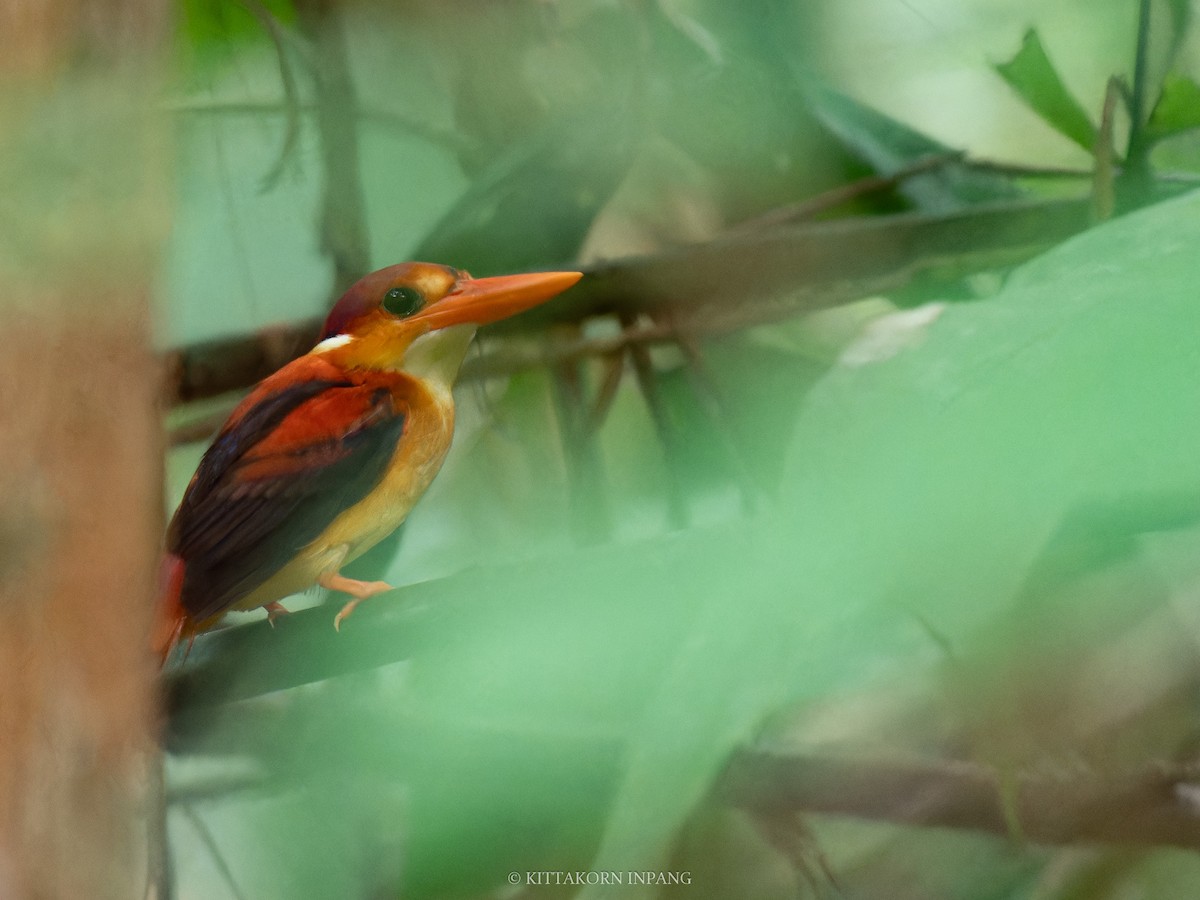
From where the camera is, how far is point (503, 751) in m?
0.74

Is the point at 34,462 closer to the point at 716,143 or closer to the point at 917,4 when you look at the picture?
the point at 716,143

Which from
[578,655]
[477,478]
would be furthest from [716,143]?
[578,655]

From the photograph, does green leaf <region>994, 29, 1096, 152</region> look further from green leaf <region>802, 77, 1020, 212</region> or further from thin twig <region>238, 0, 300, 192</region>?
thin twig <region>238, 0, 300, 192</region>

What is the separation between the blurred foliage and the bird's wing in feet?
0.21

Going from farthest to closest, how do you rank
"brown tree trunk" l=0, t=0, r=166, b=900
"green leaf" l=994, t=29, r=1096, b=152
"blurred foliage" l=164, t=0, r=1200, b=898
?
"green leaf" l=994, t=29, r=1096, b=152
"brown tree trunk" l=0, t=0, r=166, b=900
"blurred foliage" l=164, t=0, r=1200, b=898

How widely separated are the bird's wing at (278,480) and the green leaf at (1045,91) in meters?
0.47

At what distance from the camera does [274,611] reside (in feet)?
2.61

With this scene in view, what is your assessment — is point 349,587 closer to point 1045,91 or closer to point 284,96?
point 284,96

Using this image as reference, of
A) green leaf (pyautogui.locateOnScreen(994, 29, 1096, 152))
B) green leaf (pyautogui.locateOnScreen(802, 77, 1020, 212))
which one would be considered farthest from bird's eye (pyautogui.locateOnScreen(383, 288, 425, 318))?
green leaf (pyautogui.locateOnScreen(994, 29, 1096, 152))

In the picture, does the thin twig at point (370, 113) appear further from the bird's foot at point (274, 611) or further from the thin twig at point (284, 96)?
the bird's foot at point (274, 611)

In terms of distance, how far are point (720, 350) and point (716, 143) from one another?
0.51 ft

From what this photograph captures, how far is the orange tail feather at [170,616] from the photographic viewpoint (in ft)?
2.36

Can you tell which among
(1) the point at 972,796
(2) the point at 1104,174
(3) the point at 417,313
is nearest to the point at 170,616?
(3) the point at 417,313

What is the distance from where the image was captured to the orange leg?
0.74 m
